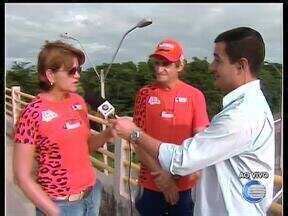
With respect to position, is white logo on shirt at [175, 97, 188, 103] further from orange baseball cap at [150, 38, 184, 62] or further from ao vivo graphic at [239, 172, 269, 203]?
ao vivo graphic at [239, 172, 269, 203]

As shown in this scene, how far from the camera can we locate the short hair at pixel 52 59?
56.2 inches

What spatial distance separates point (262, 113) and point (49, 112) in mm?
647

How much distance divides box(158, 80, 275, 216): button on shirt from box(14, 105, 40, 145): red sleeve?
40 cm

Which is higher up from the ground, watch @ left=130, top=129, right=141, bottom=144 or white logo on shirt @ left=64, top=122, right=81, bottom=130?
white logo on shirt @ left=64, top=122, right=81, bottom=130

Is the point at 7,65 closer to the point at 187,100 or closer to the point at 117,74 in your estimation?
the point at 117,74

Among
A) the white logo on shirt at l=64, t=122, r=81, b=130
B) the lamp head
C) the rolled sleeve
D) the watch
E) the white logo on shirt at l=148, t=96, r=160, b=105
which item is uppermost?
the lamp head

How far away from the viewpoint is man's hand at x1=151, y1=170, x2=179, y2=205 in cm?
167

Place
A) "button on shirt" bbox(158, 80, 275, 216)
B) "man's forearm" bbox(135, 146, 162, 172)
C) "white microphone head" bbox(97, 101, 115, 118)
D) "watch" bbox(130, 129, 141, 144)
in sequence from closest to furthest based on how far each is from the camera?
"button on shirt" bbox(158, 80, 275, 216), "watch" bbox(130, 129, 141, 144), "white microphone head" bbox(97, 101, 115, 118), "man's forearm" bbox(135, 146, 162, 172)

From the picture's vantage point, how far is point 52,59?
1431 mm

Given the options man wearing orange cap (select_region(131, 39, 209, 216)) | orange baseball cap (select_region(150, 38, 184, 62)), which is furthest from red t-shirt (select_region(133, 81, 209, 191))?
orange baseball cap (select_region(150, 38, 184, 62))

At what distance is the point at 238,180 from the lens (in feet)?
4.15

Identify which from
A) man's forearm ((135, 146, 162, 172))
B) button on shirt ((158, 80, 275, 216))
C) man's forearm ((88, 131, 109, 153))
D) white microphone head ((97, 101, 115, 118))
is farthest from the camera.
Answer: man's forearm ((135, 146, 162, 172))

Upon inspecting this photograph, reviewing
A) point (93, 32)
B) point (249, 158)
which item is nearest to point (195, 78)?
point (93, 32)

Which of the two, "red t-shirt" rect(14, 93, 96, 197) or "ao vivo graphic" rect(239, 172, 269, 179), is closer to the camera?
"ao vivo graphic" rect(239, 172, 269, 179)
